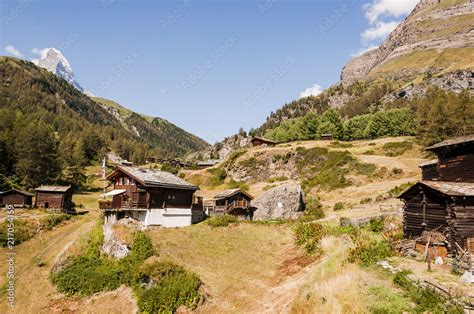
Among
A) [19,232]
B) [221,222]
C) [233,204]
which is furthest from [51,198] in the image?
[221,222]

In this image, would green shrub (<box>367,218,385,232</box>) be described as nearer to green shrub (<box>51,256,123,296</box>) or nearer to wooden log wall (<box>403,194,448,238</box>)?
wooden log wall (<box>403,194,448,238</box>)

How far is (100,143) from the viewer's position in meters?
157

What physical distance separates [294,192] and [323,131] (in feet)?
224

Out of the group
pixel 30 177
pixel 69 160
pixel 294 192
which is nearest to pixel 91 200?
pixel 30 177

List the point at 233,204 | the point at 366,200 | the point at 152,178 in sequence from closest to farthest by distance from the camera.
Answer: the point at 152,178 < the point at 233,204 < the point at 366,200

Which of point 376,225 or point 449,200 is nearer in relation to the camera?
point 449,200

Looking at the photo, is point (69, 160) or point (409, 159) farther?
point (69, 160)

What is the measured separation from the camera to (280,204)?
52.0m

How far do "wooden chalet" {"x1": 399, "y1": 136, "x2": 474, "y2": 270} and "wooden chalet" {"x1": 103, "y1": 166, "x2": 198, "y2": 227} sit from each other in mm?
24764

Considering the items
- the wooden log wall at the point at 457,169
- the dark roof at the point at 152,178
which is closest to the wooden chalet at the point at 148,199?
the dark roof at the point at 152,178

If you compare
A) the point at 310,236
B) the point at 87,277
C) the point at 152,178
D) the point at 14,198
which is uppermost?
the point at 152,178

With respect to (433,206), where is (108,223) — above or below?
below

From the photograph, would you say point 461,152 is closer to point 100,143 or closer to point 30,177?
point 30,177

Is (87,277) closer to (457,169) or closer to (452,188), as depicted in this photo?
(452,188)
